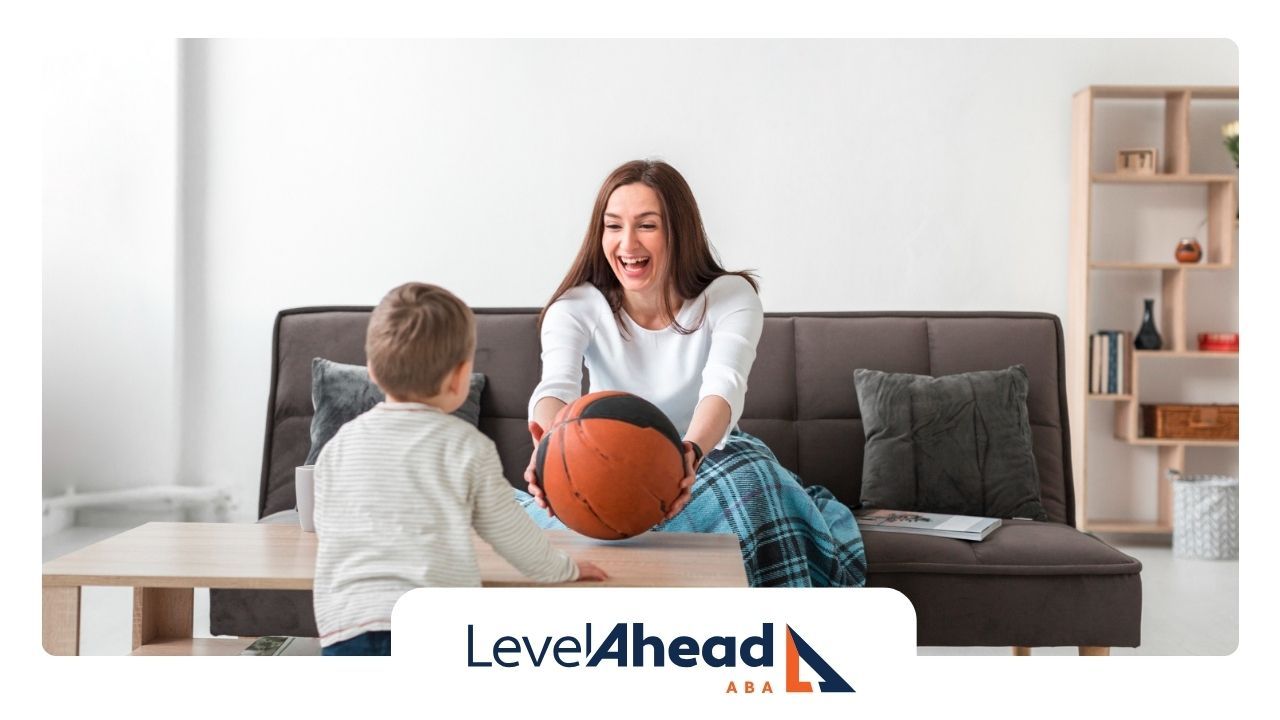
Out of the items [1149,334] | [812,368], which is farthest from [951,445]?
[1149,334]

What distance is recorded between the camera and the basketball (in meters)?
1.18

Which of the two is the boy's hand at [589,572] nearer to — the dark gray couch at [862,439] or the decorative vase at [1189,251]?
the dark gray couch at [862,439]

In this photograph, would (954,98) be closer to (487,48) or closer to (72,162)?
(487,48)

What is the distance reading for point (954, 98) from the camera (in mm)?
1881

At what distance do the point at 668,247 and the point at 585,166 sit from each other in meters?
0.39

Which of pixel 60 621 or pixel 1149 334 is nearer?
pixel 60 621

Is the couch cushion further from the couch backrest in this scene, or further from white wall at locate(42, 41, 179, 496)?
white wall at locate(42, 41, 179, 496)

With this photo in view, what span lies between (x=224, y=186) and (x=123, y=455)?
46cm

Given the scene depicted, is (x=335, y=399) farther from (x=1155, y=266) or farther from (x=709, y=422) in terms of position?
(x=1155, y=266)

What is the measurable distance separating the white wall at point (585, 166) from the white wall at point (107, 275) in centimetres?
5

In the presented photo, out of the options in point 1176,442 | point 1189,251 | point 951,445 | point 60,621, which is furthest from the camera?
point 1189,251

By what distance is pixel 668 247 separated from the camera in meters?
1.48

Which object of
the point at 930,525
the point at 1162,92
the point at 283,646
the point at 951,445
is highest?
the point at 1162,92

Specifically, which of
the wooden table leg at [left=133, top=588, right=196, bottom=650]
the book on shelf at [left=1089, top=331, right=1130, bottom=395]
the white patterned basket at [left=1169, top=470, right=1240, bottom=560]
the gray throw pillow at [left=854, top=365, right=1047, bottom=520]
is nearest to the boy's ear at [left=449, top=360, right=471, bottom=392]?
the wooden table leg at [left=133, top=588, right=196, bottom=650]
